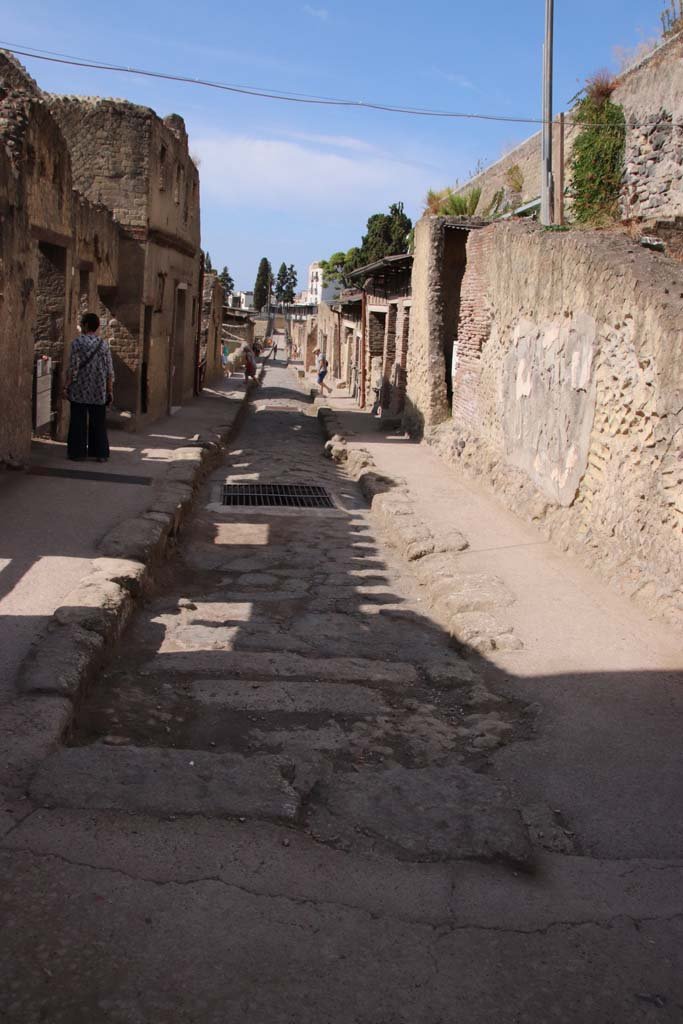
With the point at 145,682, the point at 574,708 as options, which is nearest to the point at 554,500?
the point at 574,708

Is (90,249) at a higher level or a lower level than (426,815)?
higher

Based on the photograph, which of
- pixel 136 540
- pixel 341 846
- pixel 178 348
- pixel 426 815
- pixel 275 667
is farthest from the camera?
pixel 178 348

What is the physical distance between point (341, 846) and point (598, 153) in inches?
745

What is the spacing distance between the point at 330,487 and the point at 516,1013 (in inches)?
415

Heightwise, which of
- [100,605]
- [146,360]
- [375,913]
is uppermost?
[146,360]

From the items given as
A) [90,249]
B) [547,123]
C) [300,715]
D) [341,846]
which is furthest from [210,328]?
[341,846]

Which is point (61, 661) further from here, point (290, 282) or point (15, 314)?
point (290, 282)

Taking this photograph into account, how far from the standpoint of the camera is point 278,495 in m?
12.0

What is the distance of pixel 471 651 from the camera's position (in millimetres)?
6012

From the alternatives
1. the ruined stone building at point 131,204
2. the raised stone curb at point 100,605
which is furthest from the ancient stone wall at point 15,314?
the ruined stone building at point 131,204

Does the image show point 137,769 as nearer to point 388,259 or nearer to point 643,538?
point 643,538

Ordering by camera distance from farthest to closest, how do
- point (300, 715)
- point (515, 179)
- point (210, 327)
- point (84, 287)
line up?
point (210, 327) < point (515, 179) < point (84, 287) < point (300, 715)

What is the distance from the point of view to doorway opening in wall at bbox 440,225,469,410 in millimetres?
16203

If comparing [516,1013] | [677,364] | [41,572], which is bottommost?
[516,1013]
